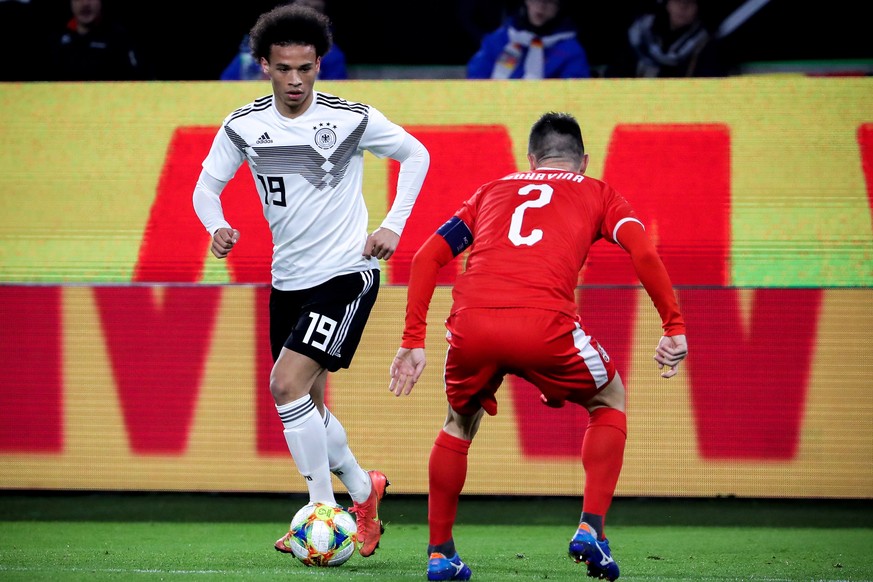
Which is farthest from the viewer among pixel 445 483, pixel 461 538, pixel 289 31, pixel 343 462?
pixel 461 538

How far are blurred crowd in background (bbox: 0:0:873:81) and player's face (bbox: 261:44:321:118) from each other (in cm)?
359

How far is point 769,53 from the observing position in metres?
8.19

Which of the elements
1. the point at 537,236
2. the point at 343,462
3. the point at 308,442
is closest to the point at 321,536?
the point at 308,442

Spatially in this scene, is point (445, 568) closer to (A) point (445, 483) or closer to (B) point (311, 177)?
(A) point (445, 483)

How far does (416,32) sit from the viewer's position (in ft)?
28.4

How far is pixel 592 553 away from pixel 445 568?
57 centimetres

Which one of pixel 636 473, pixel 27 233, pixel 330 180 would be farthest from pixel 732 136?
pixel 27 233

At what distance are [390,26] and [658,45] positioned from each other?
2.19 meters

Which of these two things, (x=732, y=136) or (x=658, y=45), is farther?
(x=658, y=45)

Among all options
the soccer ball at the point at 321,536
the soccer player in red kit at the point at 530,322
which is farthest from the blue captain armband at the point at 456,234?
the soccer ball at the point at 321,536

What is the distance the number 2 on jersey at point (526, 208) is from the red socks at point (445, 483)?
0.73 metres

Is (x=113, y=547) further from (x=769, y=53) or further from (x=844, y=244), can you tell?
(x=769, y=53)

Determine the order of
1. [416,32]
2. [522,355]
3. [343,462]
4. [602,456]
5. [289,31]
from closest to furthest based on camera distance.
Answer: [522,355] < [602,456] < [289,31] < [343,462] < [416,32]

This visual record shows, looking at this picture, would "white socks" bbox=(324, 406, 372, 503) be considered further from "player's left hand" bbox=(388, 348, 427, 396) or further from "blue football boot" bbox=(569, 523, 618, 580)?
"blue football boot" bbox=(569, 523, 618, 580)
